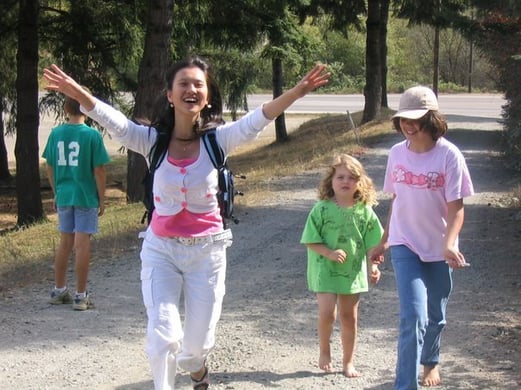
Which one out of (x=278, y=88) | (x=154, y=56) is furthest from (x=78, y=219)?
(x=278, y=88)

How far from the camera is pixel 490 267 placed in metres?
8.20

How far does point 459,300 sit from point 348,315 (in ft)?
7.13

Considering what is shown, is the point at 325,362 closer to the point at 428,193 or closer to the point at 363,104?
the point at 428,193

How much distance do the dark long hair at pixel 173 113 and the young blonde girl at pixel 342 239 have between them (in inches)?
39.2

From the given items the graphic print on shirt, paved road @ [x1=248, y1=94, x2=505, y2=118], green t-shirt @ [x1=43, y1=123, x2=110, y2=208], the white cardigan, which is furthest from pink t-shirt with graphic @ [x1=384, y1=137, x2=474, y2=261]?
paved road @ [x1=248, y1=94, x2=505, y2=118]

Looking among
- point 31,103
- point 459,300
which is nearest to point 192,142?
point 459,300

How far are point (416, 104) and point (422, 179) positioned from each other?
0.42 metres

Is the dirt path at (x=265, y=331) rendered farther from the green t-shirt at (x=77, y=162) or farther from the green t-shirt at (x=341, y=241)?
the green t-shirt at (x=77, y=162)

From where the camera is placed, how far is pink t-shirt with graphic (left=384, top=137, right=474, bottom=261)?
448 cm

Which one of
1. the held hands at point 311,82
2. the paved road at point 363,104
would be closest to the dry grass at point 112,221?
the held hands at point 311,82

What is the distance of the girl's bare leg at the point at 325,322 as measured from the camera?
197 inches

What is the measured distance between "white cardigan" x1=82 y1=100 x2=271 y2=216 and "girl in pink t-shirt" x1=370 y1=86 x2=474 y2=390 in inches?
35.9

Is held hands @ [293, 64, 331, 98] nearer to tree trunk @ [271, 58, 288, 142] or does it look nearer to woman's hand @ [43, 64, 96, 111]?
woman's hand @ [43, 64, 96, 111]

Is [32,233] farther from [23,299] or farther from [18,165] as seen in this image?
[23,299]
